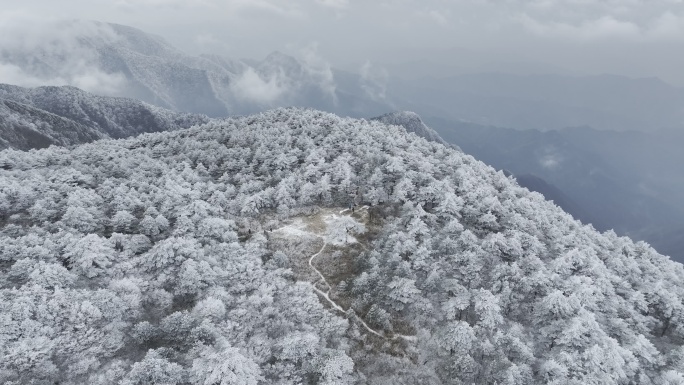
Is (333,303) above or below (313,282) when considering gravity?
above

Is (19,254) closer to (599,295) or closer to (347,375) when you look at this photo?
(347,375)

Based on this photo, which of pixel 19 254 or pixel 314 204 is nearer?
pixel 19 254

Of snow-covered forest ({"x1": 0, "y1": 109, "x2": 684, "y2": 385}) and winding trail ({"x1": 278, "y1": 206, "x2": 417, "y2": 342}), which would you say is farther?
winding trail ({"x1": 278, "y1": 206, "x2": 417, "y2": 342})

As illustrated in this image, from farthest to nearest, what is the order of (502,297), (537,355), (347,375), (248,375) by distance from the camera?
1. (502,297)
2. (537,355)
3. (347,375)
4. (248,375)

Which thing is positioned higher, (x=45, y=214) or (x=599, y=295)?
(x=599, y=295)

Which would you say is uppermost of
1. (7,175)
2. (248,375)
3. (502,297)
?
(502,297)

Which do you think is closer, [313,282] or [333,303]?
[333,303]

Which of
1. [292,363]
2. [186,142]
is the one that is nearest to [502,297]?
[292,363]

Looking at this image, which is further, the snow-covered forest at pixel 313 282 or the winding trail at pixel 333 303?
the winding trail at pixel 333 303
